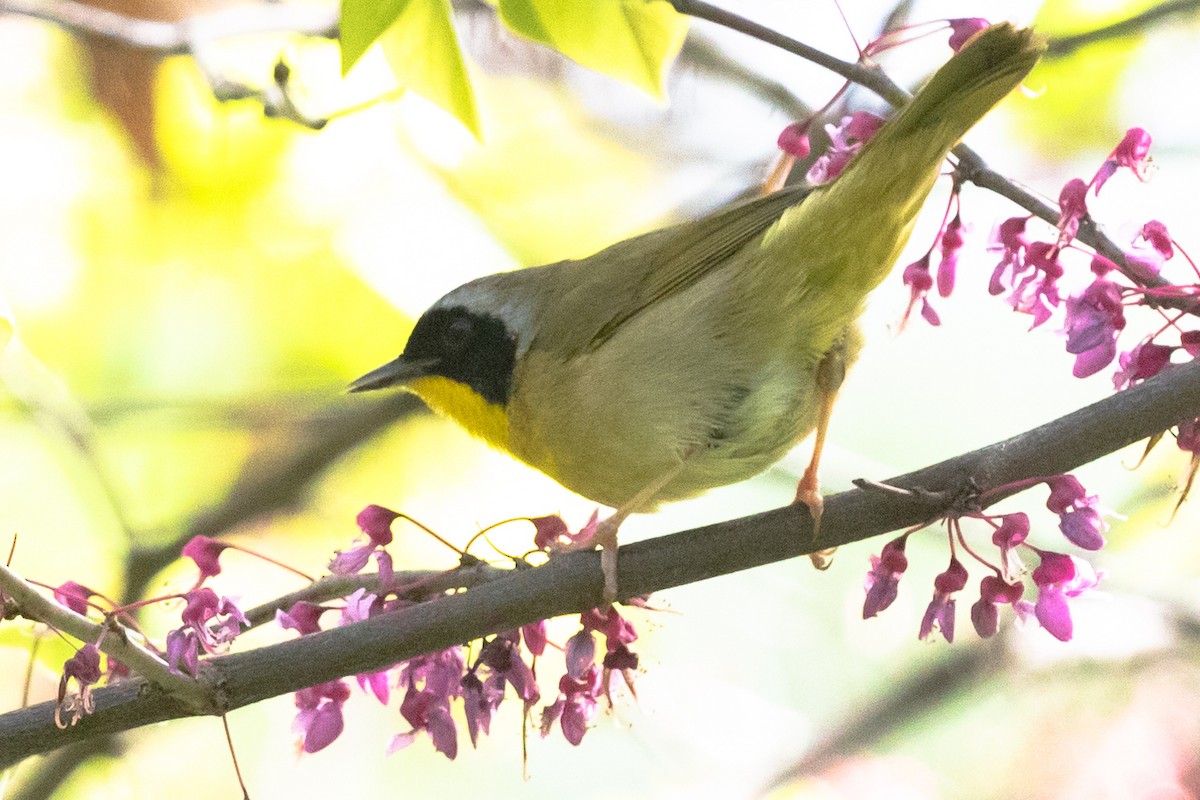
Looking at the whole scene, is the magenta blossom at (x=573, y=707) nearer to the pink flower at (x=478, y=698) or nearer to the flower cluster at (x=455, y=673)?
the flower cluster at (x=455, y=673)

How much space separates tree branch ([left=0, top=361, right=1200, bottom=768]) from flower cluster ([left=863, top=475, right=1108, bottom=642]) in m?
0.07

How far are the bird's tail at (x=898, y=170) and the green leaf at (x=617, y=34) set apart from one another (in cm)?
33

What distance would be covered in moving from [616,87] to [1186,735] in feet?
8.19

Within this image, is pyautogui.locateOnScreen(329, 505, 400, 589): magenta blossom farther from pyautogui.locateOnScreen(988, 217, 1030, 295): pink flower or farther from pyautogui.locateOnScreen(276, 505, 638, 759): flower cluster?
pyautogui.locateOnScreen(988, 217, 1030, 295): pink flower

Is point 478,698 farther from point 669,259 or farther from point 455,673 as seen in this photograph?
point 669,259

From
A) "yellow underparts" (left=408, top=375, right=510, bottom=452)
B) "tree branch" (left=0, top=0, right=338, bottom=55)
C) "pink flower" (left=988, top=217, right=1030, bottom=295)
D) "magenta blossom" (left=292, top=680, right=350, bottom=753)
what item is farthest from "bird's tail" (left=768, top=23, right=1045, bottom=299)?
"tree branch" (left=0, top=0, right=338, bottom=55)

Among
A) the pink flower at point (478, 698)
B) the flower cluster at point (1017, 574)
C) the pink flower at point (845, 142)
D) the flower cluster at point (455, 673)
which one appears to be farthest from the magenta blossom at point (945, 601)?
the pink flower at point (845, 142)

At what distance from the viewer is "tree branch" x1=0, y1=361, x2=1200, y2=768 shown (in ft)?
4.47

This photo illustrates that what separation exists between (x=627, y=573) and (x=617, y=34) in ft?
2.51

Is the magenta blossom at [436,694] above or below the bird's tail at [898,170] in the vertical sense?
below

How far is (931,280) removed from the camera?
1.81 metres

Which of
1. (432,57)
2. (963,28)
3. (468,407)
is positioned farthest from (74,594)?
(963,28)

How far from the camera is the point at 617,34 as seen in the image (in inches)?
66.4

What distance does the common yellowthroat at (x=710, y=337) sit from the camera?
68.4 inches
